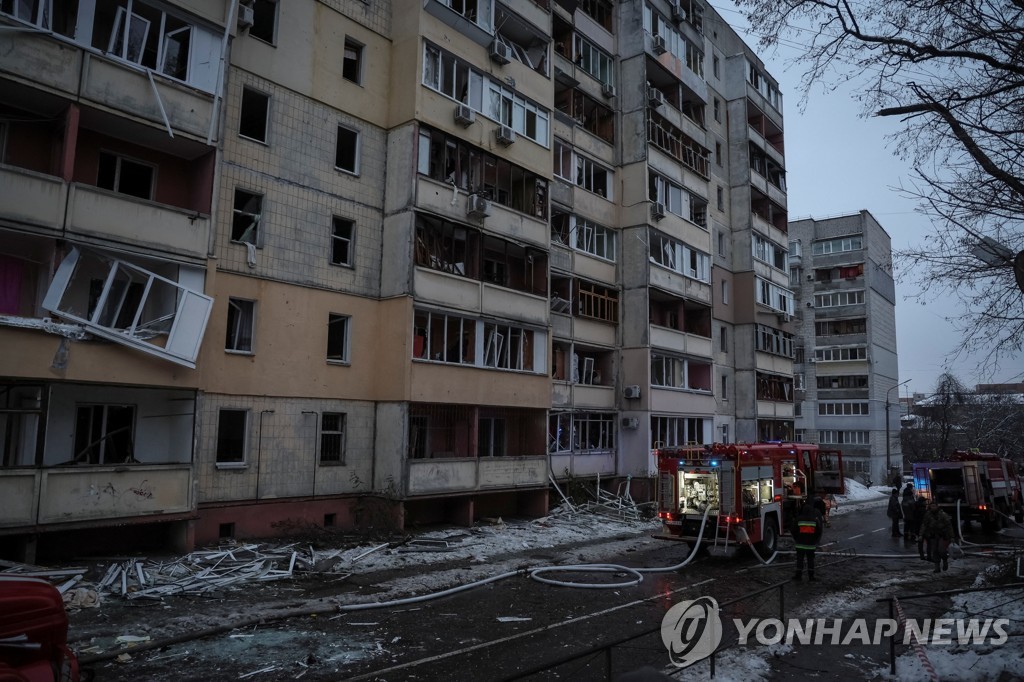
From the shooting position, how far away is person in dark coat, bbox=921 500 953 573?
16031 millimetres

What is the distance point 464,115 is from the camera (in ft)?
69.5

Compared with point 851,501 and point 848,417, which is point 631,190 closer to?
point 851,501

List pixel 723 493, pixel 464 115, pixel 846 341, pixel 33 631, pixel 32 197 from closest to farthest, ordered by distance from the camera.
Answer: pixel 33 631, pixel 32 197, pixel 723 493, pixel 464 115, pixel 846 341

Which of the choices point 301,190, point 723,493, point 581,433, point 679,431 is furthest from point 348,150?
point 679,431

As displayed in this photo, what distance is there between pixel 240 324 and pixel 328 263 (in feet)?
9.86

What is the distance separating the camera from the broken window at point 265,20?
1831cm

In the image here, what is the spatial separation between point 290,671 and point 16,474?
23.9 feet

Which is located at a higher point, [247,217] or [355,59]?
[355,59]

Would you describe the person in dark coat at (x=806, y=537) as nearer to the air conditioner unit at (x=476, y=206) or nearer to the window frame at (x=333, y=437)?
the window frame at (x=333, y=437)

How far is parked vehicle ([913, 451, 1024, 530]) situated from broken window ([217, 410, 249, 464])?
74.1ft

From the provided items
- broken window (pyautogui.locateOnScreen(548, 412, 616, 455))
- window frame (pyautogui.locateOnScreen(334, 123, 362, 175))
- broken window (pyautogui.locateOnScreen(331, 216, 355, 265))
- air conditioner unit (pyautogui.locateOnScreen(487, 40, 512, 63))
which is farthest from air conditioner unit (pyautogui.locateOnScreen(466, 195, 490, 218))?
broken window (pyautogui.locateOnScreen(548, 412, 616, 455))

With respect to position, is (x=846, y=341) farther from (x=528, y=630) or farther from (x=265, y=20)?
(x=528, y=630)

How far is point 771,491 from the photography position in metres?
18.6

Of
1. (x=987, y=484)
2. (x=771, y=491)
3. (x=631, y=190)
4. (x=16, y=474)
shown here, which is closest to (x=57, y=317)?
(x=16, y=474)
